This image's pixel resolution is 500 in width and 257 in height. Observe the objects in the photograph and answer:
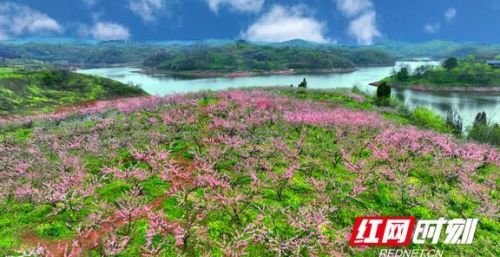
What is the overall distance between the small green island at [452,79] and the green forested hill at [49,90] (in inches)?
4582

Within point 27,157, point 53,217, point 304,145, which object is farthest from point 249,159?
point 27,157

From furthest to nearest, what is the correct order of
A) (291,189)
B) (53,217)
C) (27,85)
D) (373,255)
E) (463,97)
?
(463,97) < (27,85) < (291,189) < (53,217) < (373,255)

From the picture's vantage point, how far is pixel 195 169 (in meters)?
22.9

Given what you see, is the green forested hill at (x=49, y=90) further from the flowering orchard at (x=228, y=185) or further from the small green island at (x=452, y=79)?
the small green island at (x=452, y=79)

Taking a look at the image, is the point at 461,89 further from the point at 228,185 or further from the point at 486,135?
the point at 228,185

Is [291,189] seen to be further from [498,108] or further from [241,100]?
[498,108]

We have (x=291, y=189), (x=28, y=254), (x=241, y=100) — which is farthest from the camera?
(x=241, y=100)

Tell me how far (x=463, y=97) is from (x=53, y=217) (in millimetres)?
150847

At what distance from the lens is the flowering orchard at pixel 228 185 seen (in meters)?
15.9

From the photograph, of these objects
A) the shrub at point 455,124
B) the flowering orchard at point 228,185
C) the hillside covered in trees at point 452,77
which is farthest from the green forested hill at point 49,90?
the hillside covered in trees at point 452,77

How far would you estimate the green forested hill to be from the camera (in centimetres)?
8612

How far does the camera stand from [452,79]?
535 ft

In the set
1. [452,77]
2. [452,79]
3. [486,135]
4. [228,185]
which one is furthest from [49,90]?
[452,77]

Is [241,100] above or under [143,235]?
above
